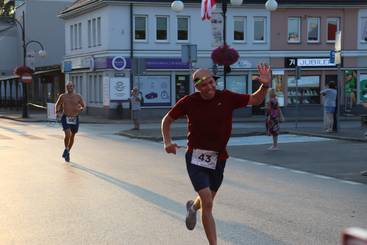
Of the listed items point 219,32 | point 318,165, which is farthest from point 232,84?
point 318,165

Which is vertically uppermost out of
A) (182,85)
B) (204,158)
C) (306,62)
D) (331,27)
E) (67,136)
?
(331,27)

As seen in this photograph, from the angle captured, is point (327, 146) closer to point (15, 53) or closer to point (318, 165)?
point (318, 165)

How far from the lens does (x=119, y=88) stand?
3622 centimetres

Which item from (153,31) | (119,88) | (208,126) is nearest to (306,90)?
(153,31)

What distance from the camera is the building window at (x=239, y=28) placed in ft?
127

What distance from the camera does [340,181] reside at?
1085 cm

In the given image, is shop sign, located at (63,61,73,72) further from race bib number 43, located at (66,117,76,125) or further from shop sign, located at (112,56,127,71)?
race bib number 43, located at (66,117,76,125)

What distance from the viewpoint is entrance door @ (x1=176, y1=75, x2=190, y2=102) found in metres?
37.8

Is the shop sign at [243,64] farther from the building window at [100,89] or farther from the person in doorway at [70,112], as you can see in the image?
the person in doorway at [70,112]

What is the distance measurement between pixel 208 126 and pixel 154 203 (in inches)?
117

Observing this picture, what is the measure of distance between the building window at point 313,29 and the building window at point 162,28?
29.7ft

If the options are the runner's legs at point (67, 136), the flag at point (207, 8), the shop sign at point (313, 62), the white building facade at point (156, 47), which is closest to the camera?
the runner's legs at point (67, 136)

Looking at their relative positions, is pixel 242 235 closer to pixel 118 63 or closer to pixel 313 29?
pixel 118 63

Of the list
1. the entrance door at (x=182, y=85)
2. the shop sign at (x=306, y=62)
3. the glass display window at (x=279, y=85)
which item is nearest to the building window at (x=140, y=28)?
the entrance door at (x=182, y=85)
